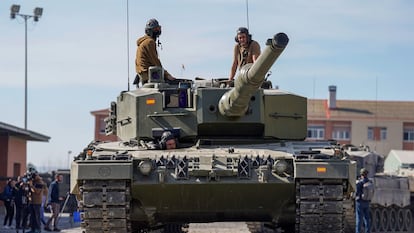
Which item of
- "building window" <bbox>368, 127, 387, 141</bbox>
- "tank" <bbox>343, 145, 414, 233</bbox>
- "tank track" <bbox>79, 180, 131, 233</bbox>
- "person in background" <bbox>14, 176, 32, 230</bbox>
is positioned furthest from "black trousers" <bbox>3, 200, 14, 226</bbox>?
"building window" <bbox>368, 127, 387, 141</bbox>

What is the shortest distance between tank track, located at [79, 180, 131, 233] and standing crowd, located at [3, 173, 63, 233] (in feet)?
32.9

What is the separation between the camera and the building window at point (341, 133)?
308ft

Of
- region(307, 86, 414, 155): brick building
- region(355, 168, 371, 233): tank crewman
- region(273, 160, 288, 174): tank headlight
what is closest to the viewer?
region(273, 160, 288, 174): tank headlight

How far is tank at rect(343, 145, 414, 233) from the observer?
31828 mm

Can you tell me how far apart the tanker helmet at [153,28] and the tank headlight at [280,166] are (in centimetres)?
447

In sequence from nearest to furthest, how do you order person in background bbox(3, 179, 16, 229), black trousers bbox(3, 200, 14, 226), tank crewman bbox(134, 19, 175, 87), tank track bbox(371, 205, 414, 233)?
tank crewman bbox(134, 19, 175, 87) → person in background bbox(3, 179, 16, 229) → black trousers bbox(3, 200, 14, 226) → tank track bbox(371, 205, 414, 233)

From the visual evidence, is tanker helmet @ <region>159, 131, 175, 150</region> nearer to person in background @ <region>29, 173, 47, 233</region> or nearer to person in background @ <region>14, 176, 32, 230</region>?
person in background @ <region>29, 173, 47, 233</region>

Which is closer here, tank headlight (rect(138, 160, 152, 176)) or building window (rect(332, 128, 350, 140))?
tank headlight (rect(138, 160, 152, 176))

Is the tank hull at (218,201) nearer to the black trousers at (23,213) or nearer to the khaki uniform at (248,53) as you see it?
the khaki uniform at (248,53)

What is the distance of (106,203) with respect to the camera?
15281 mm

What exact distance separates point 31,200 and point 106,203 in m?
10.4

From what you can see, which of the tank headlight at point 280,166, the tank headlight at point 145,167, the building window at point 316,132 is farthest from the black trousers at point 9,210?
the building window at point 316,132

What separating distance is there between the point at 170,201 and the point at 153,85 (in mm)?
2610

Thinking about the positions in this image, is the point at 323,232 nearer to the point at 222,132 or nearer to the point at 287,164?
the point at 287,164
